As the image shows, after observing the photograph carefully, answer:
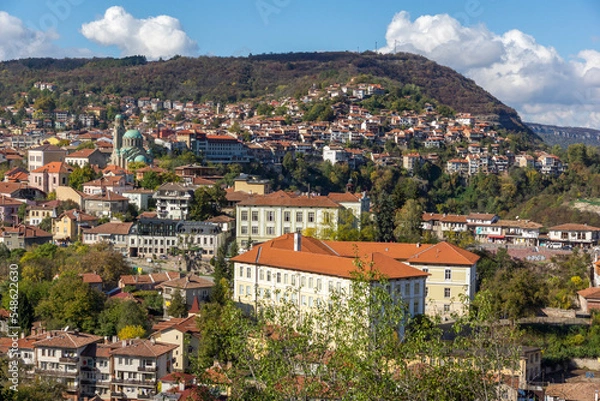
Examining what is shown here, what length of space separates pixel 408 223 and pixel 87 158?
20288 millimetres

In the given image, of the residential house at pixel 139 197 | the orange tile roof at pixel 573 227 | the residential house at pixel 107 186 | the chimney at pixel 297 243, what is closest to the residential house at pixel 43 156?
the residential house at pixel 107 186

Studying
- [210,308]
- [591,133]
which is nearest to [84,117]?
[210,308]

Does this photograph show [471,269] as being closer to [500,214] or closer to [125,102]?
[500,214]

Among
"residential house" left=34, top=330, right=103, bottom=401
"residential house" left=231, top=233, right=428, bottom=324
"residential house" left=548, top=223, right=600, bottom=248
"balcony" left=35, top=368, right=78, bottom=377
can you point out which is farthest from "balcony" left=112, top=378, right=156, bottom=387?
"residential house" left=548, top=223, right=600, bottom=248

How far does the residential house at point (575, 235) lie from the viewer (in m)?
47.0

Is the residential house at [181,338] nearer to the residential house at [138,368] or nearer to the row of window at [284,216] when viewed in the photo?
the residential house at [138,368]

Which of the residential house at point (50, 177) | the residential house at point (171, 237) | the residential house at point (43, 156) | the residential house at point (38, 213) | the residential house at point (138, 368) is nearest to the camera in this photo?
the residential house at point (138, 368)

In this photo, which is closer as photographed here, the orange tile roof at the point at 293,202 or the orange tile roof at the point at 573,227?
the orange tile roof at the point at 293,202

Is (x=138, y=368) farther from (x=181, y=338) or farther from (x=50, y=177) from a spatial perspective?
(x=50, y=177)

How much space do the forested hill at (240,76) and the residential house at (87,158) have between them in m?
43.1

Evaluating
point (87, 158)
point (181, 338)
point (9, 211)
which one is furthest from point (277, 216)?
point (87, 158)

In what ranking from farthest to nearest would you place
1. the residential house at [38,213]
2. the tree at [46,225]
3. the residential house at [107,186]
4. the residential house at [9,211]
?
the residential house at [107,186] → the residential house at [9,211] → the residential house at [38,213] → the tree at [46,225]

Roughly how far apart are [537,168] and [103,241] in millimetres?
39549

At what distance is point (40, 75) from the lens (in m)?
106
